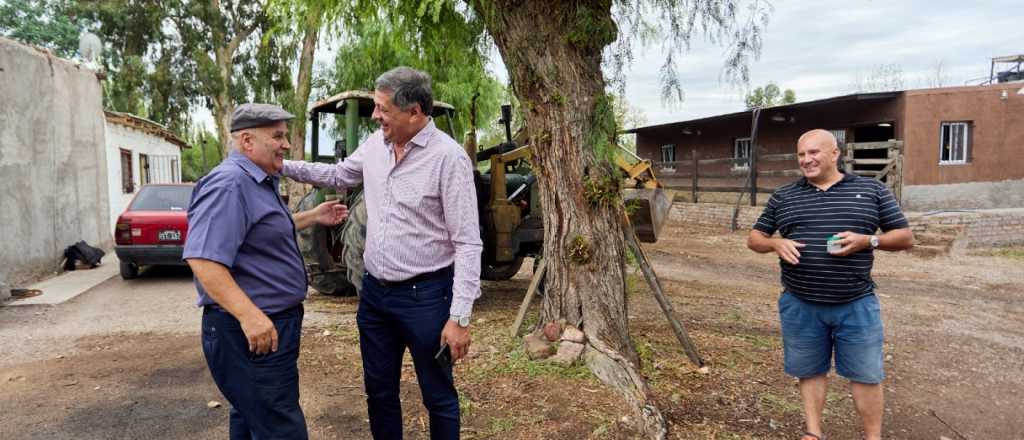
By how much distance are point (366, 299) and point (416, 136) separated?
28.5 inches

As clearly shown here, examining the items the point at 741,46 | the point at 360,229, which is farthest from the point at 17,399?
the point at 741,46

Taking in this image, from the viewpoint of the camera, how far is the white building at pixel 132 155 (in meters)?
14.0

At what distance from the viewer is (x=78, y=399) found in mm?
4199

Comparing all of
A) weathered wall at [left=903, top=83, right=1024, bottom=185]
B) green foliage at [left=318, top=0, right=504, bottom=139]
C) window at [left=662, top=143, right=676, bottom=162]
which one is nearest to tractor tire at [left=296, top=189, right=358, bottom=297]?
green foliage at [left=318, top=0, right=504, bottom=139]

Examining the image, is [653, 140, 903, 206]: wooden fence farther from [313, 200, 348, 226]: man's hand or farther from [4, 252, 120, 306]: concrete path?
[4, 252, 120, 306]: concrete path

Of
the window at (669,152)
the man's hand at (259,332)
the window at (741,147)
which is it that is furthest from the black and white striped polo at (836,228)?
the window at (669,152)

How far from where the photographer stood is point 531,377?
13.5ft

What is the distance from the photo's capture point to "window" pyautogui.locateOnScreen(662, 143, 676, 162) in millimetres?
23086

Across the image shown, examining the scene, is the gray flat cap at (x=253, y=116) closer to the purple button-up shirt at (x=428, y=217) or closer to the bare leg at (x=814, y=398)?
the purple button-up shirt at (x=428, y=217)

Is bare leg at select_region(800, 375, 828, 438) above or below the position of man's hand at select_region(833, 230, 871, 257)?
below

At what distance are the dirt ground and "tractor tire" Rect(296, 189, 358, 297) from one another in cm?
17

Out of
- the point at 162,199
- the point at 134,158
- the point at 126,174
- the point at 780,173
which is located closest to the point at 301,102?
the point at 134,158

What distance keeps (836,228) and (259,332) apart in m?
2.55

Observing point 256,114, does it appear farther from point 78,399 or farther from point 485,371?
point 78,399
